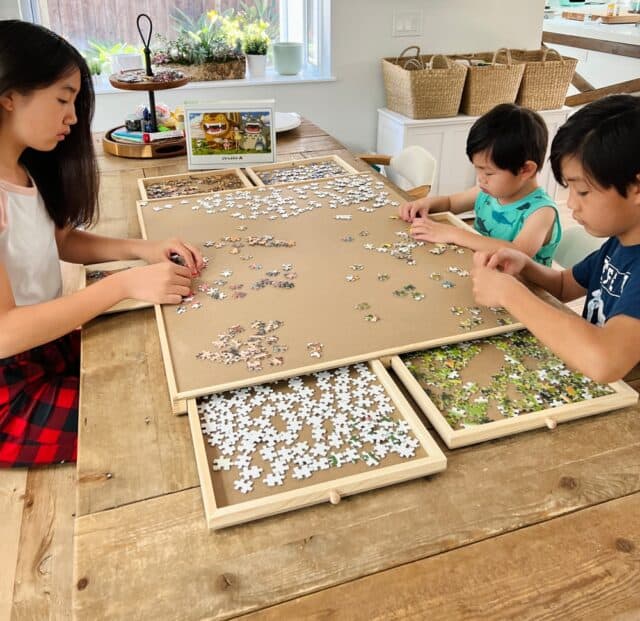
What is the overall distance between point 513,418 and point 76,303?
0.84 meters

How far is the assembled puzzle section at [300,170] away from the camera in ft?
6.65

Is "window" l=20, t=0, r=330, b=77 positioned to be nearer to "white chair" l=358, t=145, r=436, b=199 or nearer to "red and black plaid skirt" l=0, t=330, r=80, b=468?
"white chair" l=358, t=145, r=436, b=199

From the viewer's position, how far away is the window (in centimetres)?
345

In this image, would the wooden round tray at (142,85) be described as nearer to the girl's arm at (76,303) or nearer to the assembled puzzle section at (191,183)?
the assembled puzzle section at (191,183)

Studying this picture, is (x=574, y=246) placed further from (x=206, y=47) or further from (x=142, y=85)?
(x=206, y=47)

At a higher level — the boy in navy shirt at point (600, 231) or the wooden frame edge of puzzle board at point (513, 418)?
the boy in navy shirt at point (600, 231)

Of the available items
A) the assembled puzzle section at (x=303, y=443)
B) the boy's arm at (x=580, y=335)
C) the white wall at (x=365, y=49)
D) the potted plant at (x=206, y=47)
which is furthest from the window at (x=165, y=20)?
the assembled puzzle section at (x=303, y=443)

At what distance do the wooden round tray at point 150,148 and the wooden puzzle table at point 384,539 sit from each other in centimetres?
159

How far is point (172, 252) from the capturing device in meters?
1.46

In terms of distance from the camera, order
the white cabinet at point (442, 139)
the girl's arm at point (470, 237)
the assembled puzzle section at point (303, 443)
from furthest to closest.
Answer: the white cabinet at point (442, 139) → the girl's arm at point (470, 237) → the assembled puzzle section at point (303, 443)

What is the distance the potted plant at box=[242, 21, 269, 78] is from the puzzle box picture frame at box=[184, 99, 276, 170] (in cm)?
162

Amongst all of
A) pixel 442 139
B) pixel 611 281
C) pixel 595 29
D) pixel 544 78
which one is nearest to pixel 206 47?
pixel 442 139

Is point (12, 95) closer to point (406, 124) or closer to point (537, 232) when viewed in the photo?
point (537, 232)

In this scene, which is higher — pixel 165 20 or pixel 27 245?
pixel 165 20
